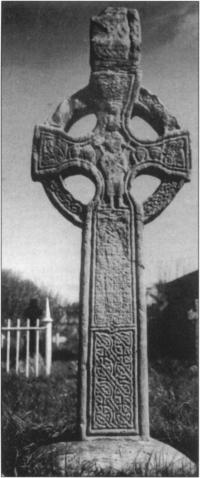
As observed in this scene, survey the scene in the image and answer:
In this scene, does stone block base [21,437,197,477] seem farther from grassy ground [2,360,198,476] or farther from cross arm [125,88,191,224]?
cross arm [125,88,191,224]

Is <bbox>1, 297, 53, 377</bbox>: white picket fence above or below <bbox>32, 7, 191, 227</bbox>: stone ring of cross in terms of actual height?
below

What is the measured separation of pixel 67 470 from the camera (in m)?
3.39

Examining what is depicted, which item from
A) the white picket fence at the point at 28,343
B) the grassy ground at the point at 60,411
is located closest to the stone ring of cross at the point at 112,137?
the grassy ground at the point at 60,411

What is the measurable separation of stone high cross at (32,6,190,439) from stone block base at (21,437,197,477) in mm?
155

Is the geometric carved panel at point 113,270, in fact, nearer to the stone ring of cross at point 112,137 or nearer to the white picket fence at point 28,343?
the stone ring of cross at point 112,137

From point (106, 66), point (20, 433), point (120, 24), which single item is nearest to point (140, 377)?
point (20, 433)

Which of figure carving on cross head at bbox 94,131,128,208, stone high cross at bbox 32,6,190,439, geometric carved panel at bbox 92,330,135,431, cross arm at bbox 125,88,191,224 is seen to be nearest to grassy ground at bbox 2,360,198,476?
geometric carved panel at bbox 92,330,135,431

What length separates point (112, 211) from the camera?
4.14 meters

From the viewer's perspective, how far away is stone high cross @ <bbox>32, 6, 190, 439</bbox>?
150 inches

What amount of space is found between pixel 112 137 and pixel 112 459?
2.59m

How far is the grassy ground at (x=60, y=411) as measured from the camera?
13.4ft

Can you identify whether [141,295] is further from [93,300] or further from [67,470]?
[67,470]

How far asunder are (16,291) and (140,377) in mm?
22784

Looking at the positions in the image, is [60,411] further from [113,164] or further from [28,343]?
[28,343]
